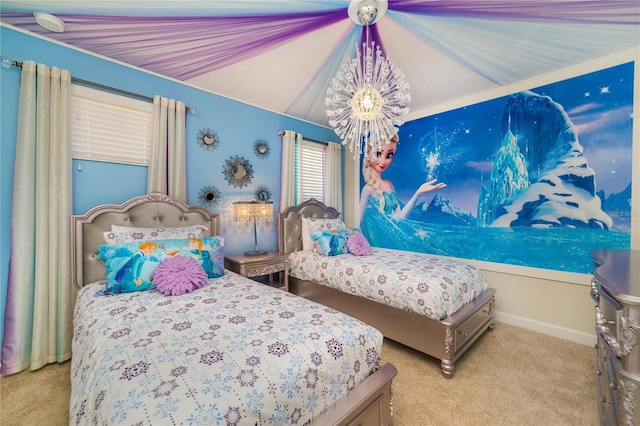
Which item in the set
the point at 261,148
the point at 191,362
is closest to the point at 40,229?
the point at 191,362

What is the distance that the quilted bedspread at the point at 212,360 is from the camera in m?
0.80

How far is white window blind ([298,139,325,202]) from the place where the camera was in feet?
13.0

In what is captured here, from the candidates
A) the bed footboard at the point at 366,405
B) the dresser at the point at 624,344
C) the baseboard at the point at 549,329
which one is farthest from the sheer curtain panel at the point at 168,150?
the baseboard at the point at 549,329

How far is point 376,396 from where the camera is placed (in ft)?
4.07

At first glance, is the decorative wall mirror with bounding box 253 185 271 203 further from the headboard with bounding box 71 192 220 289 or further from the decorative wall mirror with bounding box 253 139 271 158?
the headboard with bounding box 71 192 220 289

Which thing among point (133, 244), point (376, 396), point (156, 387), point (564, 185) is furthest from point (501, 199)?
point (133, 244)

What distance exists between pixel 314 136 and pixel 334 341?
353cm

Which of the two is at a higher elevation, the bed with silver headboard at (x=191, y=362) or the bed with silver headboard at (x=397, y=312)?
the bed with silver headboard at (x=191, y=362)

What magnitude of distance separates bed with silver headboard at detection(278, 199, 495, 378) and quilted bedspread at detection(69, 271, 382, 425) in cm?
91

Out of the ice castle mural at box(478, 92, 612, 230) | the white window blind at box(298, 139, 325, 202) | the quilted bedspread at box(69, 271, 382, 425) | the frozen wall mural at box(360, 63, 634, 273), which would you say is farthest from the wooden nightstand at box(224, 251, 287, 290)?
the ice castle mural at box(478, 92, 612, 230)

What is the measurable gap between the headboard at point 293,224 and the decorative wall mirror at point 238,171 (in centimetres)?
70

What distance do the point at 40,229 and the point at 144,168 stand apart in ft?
3.03

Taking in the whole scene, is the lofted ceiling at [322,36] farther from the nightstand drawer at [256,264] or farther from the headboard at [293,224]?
the nightstand drawer at [256,264]

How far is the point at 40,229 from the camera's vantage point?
6.48ft
